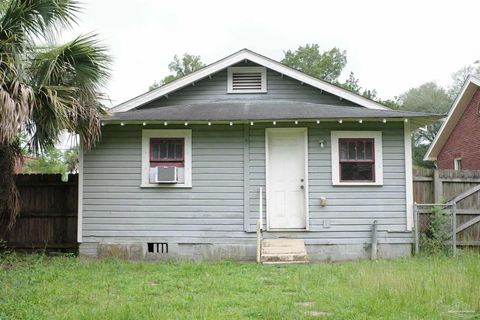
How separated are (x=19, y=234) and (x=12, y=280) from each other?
3991 mm

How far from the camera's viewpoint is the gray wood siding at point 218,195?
9.38 metres

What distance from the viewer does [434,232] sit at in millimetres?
9359

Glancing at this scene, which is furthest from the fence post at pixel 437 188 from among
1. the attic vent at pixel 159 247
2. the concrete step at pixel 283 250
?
the attic vent at pixel 159 247

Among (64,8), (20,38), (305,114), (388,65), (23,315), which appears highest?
(388,65)

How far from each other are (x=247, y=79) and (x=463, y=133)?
11260 millimetres

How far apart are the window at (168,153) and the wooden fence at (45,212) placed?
1.95 m

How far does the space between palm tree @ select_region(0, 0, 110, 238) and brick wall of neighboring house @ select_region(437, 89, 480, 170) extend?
1402cm

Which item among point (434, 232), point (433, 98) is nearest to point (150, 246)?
point (434, 232)

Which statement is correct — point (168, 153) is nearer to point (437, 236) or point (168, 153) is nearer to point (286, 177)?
point (286, 177)

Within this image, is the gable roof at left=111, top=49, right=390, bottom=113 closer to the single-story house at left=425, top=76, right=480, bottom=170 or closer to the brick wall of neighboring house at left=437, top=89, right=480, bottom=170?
the single-story house at left=425, top=76, right=480, bottom=170

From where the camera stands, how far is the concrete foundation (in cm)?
931

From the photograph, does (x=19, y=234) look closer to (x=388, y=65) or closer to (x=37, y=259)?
(x=37, y=259)

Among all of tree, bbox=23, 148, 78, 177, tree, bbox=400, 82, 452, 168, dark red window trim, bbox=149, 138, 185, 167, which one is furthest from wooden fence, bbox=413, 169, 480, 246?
tree, bbox=400, 82, 452, 168

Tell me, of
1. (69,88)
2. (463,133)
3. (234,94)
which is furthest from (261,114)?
(463,133)
